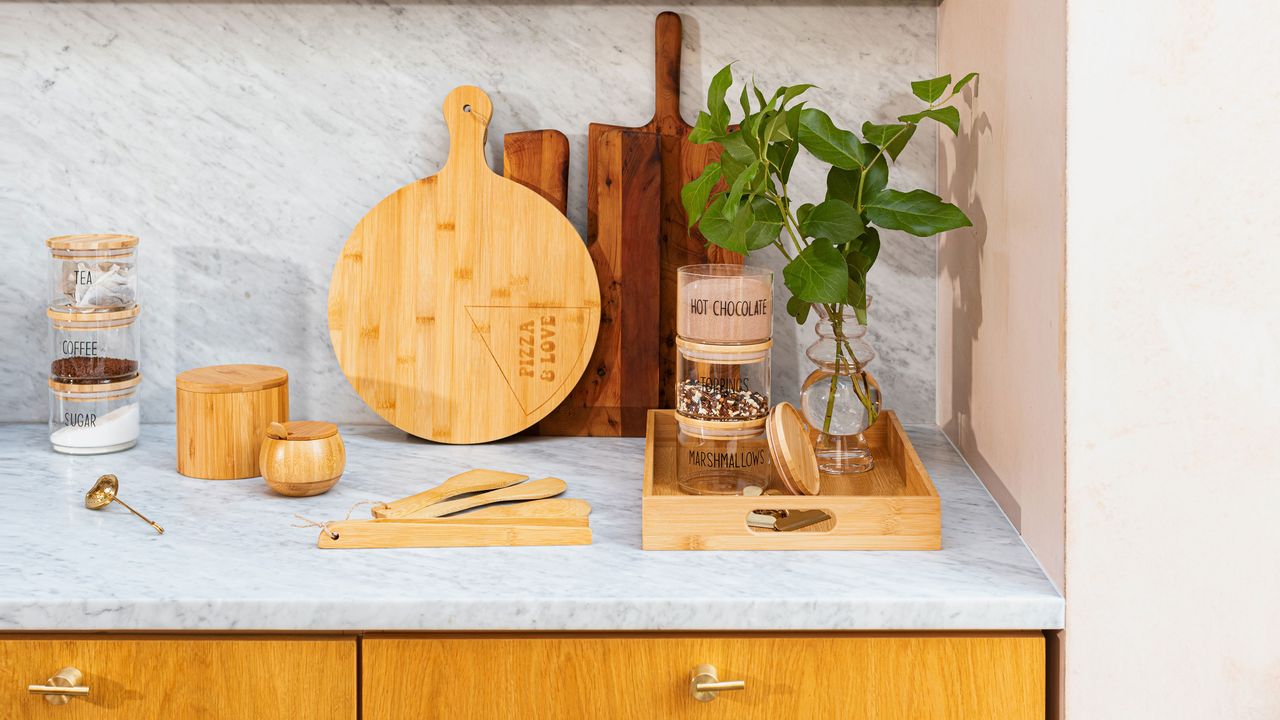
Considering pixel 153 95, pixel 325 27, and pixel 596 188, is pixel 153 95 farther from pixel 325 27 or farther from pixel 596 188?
pixel 596 188

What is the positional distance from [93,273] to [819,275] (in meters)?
0.93

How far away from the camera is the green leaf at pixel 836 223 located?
47.6 inches

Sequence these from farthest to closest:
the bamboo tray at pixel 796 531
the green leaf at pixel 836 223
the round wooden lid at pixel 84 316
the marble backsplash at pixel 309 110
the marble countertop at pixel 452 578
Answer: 1. the marble backsplash at pixel 309 110
2. the round wooden lid at pixel 84 316
3. the green leaf at pixel 836 223
4. the bamboo tray at pixel 796 531
5. the marble countertop at pixel 452 578

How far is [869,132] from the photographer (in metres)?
1.26

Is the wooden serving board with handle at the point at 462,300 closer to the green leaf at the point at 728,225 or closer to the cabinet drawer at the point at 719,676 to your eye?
the green leaf at the point at 728,225

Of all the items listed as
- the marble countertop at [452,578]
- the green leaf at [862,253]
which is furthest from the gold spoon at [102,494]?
the green leaf at [862,253]

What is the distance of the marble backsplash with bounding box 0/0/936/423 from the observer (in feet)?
5.02

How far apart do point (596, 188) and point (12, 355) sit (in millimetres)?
871

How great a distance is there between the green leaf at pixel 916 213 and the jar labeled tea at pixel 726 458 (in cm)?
26

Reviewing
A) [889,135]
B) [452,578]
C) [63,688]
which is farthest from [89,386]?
[889,135]

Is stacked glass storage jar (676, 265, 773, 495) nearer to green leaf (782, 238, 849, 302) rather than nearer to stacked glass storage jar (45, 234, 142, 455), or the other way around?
green leaf (782, 238, 849, 302)

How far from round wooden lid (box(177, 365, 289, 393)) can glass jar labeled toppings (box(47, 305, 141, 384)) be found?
127mm
